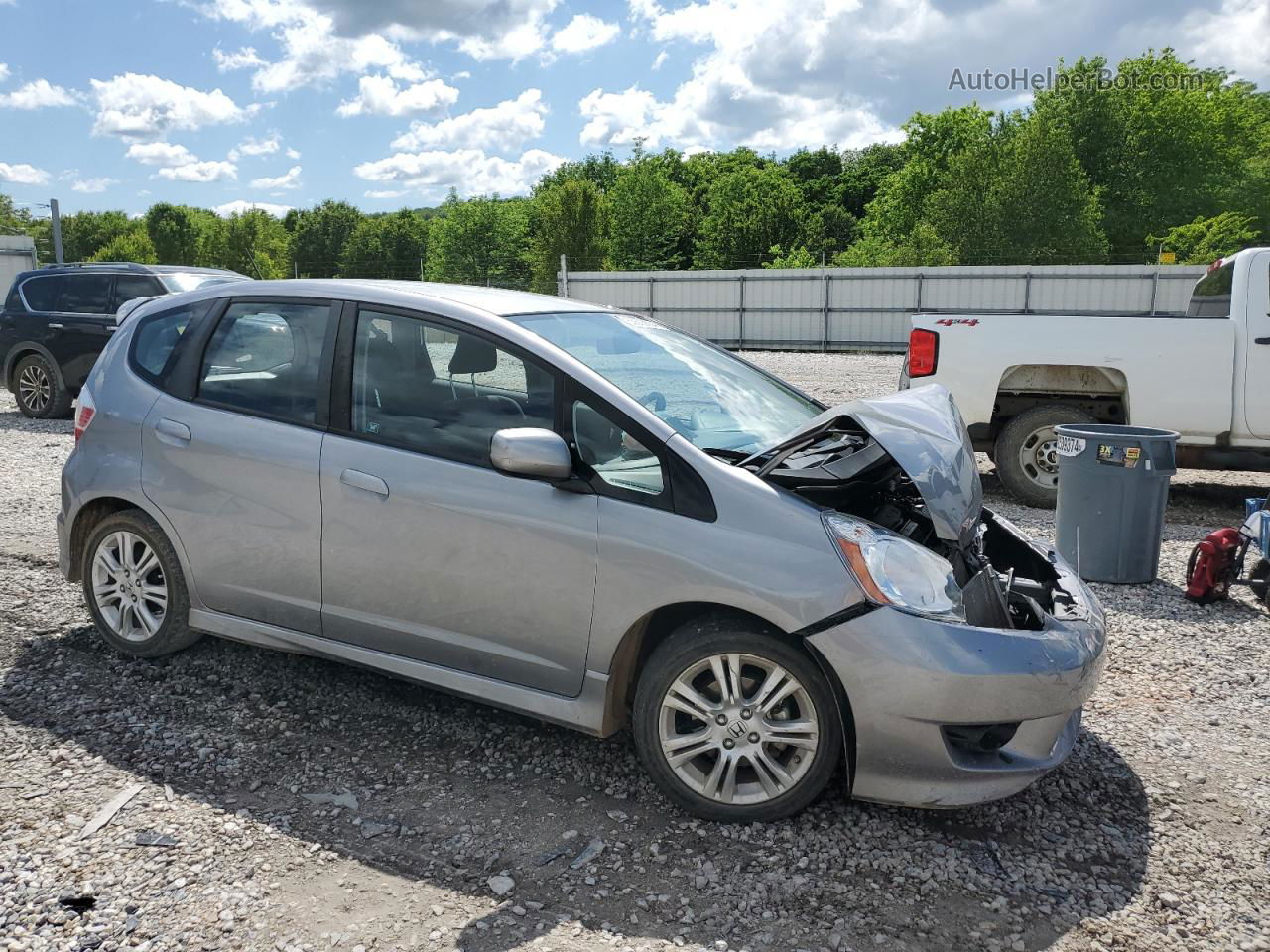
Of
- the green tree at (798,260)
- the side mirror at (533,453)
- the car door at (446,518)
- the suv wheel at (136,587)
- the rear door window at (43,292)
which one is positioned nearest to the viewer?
the side mirror at (533,453)

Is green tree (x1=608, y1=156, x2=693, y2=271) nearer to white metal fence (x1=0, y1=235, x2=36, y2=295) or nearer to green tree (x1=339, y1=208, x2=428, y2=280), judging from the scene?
green tree (x1=339, y1=208, x2=428, y2=280)

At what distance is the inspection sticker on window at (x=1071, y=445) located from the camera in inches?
257

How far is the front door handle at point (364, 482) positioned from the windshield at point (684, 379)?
773 millimetres

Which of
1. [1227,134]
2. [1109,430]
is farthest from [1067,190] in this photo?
[1109,430]

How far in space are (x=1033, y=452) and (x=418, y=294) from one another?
20.2 feet

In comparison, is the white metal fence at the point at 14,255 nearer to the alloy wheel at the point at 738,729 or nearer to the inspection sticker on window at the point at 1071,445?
the inspection sticker on window at the point at 1071,445

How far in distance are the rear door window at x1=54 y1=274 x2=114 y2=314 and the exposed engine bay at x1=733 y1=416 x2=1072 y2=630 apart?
1190 centimetres

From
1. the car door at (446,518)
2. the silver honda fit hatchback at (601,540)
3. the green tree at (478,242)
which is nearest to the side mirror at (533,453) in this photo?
the silver honda fit hatchback at (601,540)

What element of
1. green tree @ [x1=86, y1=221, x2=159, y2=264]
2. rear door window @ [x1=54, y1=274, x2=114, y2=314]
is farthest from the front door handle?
green tree @ [x1=86, y1=221, x2=159, y2=264]

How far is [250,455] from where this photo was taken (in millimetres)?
4082

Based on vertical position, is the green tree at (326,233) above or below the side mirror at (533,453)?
above

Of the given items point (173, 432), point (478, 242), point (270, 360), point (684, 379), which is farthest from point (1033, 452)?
point (478, 242)

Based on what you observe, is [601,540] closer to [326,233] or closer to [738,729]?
[738,729]

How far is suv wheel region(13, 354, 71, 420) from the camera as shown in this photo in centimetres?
1338
